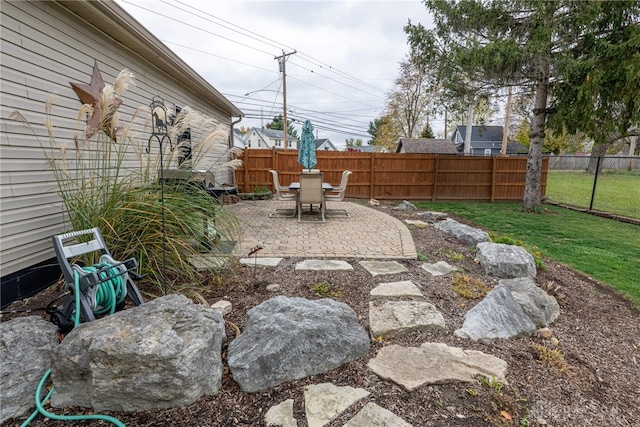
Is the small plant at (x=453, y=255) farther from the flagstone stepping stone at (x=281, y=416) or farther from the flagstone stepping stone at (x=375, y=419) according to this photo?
the flagstone stepping stone at (x=281, y=416)

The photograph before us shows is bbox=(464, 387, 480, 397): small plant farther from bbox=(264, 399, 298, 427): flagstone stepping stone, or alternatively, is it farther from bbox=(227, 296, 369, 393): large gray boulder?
bbox=(264, 399, 298, 427): flagstone stepping stone

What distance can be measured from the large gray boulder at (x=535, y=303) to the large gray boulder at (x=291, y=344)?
4.98 ft

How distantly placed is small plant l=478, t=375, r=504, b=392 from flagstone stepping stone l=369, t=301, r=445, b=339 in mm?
529

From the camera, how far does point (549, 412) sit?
1.58m

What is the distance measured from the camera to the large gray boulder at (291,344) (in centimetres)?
167

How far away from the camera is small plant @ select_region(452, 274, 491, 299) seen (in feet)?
9.07

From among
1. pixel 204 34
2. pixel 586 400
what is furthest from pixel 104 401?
pixel 204 34

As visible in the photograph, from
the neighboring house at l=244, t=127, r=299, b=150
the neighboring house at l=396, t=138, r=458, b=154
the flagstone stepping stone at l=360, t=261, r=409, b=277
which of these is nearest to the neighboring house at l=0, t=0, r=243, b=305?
the flagstone stepping stone at l=360, t=261, r=409, b=277

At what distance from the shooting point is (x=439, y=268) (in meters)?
3.42

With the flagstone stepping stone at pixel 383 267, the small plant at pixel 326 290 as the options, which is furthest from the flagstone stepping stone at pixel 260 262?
the flagstone stepping stone at pixel 383 267

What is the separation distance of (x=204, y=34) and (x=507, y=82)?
41.8 ft

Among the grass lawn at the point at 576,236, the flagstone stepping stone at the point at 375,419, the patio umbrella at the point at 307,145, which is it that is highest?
the patio umbrella at the point at 307,145

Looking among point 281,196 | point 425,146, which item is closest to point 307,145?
point 281,196

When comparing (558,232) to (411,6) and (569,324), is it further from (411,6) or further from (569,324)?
(411,6)
